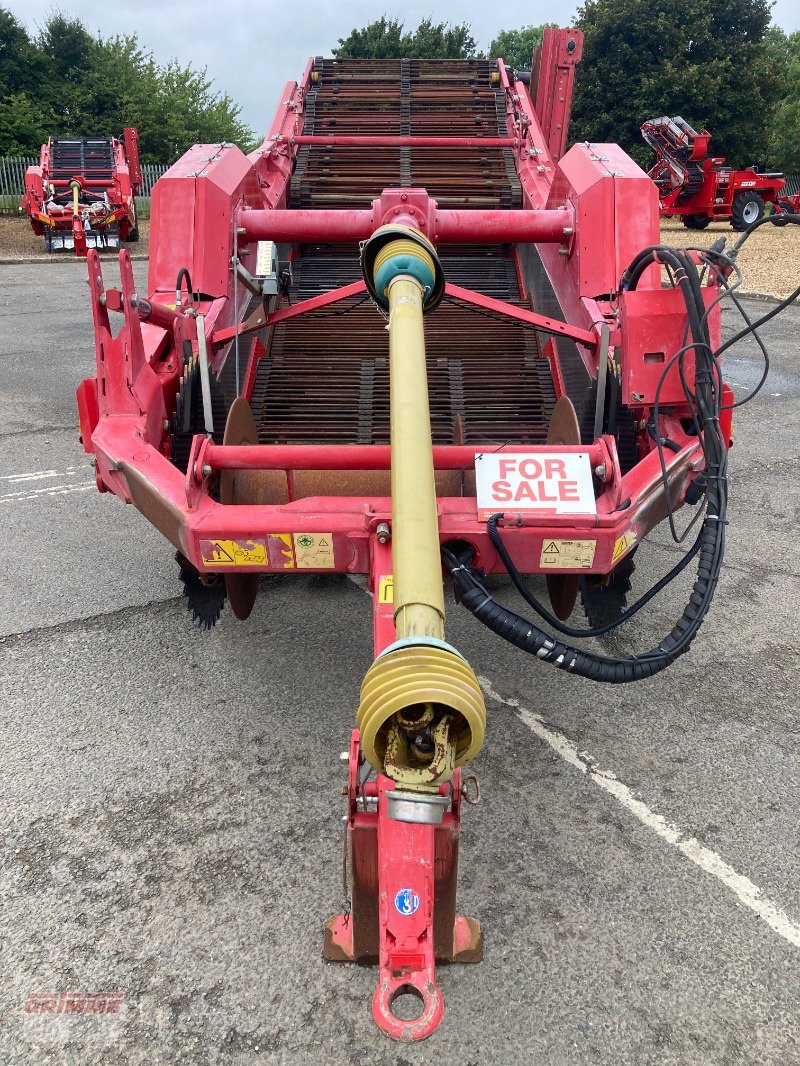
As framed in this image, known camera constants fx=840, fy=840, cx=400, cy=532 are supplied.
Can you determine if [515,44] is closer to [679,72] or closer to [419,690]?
[679,72]

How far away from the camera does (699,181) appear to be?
18.1m

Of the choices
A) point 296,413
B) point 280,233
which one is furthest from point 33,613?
point 280,233

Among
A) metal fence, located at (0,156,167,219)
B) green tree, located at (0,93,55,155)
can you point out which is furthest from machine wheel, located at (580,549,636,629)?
green tree, located at (0,93,55,155)

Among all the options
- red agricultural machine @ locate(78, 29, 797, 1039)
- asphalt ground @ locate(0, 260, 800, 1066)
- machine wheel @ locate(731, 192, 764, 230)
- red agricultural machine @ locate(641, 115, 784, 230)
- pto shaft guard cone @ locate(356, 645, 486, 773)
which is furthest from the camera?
machine wheel @ locate(731, 192, 764, 230)

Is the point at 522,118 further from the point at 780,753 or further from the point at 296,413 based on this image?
the point at 780,753

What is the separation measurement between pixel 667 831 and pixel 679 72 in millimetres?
28934

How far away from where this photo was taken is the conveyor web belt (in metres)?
4.33

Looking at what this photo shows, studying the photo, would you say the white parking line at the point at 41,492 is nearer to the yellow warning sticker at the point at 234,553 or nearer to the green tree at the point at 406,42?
the yellow warning sticker at the point at 234,553

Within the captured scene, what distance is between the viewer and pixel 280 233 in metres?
4.12

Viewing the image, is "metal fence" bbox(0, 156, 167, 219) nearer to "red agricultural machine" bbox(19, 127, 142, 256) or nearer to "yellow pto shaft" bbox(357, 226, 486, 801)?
"red agricultural machine" bbox(19, 127, 142, 256)

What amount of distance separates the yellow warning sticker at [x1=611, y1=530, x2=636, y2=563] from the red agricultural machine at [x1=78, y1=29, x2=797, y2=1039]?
0.01 metres

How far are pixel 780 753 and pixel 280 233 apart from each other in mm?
3204

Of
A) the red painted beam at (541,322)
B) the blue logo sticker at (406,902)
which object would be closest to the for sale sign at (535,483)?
the red painted beam at (541,322)

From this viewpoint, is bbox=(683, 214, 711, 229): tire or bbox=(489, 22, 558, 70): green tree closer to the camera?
bbox=(683, 214, 711, 229): tire
